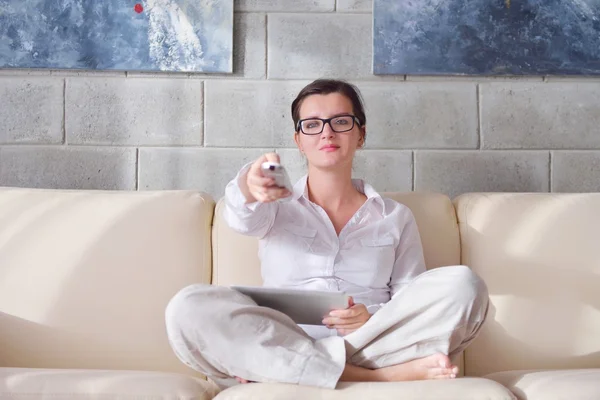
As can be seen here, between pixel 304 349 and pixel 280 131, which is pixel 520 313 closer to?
pixel 304 349

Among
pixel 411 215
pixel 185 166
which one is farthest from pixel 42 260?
pixel 411 215

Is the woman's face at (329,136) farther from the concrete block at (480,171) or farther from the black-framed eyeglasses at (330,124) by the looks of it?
the concrete block at (480,171)

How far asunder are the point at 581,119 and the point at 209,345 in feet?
5.42

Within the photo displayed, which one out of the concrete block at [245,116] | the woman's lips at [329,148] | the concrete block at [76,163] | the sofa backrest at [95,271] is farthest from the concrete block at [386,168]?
the concrete block at [76,163]

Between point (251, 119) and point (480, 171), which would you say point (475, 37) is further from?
point (251, 119)

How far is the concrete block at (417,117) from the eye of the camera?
8.10ft

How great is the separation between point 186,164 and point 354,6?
815mm

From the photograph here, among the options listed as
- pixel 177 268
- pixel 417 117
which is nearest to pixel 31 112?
pixel 177 268

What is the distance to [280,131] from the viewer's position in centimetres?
246

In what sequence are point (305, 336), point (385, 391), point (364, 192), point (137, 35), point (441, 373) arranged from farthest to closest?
point (137, 35) → point (364, 192) → point (305, 336) → point (441, 373) → point (385, 391)

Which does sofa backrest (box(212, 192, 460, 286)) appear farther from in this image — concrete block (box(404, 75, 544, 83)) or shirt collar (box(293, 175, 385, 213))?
concrete block (box(404, 75, 544, 83))

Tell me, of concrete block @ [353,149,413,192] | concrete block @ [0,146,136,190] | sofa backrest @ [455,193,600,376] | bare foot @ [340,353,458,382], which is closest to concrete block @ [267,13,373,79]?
concrete block @ [353,149,413,192]

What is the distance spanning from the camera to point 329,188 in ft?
6.76

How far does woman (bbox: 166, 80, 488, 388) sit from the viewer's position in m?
1.54
